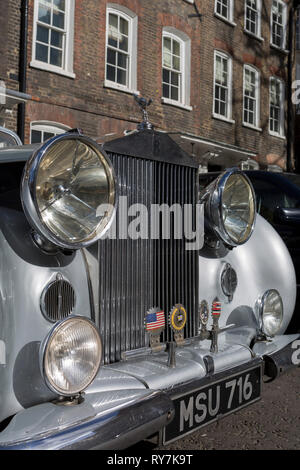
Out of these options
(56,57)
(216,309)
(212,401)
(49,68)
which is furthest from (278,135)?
(212,401)

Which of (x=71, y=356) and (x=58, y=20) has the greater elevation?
(x=58, y=20)

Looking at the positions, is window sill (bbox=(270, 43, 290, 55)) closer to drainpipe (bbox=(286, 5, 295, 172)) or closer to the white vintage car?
drainpipe (bbox=(286, 5, 295, 172))

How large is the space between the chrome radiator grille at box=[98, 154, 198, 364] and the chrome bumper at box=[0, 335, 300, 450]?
0.17 metres

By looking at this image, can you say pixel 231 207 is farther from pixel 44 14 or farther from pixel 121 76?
pixel 121 76

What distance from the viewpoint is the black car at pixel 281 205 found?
184 inches

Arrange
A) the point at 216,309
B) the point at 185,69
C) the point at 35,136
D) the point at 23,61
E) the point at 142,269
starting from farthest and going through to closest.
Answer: the point at 185,69, the point at 35,136, the point at 23,61, the point at 216,309, the point at 142,269

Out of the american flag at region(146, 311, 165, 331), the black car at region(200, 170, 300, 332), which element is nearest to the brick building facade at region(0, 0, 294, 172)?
the black car at region(200, 170, 300, 332)

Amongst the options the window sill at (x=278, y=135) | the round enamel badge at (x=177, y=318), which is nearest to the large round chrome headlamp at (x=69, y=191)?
the round enamel badge at (x=177, y=318)

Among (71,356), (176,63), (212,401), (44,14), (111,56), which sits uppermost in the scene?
(176,63)

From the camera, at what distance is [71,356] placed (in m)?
1.80

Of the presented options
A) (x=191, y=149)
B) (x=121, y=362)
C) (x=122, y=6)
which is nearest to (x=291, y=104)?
(x=191, y=149)

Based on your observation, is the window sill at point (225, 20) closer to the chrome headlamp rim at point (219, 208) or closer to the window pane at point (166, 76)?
the window pane at point (166, 76)

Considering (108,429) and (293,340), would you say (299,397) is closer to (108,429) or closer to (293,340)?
(293,340)

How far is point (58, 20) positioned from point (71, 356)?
384 inches
